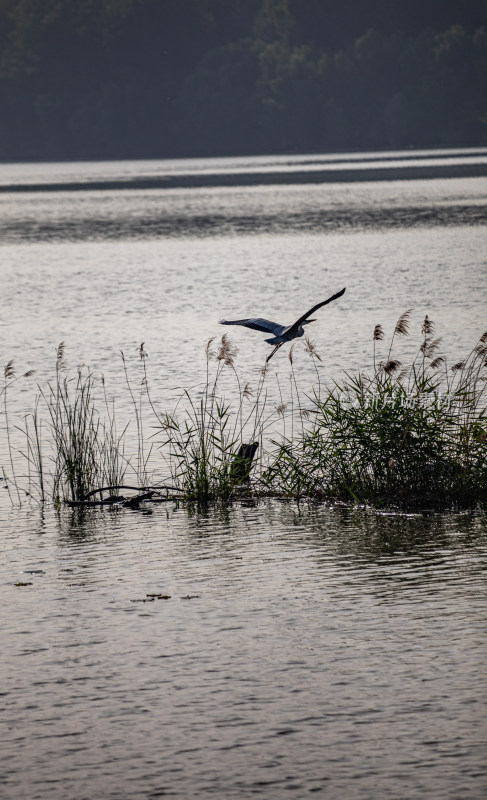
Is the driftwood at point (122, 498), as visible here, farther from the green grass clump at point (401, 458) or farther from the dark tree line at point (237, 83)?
the dark tree line at point (237, 83)

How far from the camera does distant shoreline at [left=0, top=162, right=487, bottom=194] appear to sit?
7331 cm

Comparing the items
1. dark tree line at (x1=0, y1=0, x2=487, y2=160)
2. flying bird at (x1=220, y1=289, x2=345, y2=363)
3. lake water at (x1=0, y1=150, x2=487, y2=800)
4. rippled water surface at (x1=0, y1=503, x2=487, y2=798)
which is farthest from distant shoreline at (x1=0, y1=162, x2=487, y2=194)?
rippled water surface at (x1=0, y1=503, x2=487, y2=798)

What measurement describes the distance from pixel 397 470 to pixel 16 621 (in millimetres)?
3123

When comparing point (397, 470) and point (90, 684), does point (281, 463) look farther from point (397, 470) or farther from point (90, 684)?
point (90, 684)

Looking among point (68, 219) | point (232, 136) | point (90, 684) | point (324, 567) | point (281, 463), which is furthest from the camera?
point (232, 136)

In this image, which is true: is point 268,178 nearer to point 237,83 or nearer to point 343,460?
point 237,83

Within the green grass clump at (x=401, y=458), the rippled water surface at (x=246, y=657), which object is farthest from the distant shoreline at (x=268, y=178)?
the rippled water surface at (x=246, y=657)

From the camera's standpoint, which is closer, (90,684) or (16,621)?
(90,684)

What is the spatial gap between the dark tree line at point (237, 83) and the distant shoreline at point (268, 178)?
5204 centimetres

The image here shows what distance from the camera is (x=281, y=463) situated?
997 centimetres

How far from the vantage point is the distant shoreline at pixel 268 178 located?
7331 centimetres

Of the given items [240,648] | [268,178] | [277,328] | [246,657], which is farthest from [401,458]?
[268,178]

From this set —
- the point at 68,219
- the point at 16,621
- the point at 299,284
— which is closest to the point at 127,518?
the point at 16,621

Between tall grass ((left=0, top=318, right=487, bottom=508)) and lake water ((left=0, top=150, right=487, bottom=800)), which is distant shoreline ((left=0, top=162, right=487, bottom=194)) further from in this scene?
tall grass ((left=0, top=318, right=487, bottom=508))
